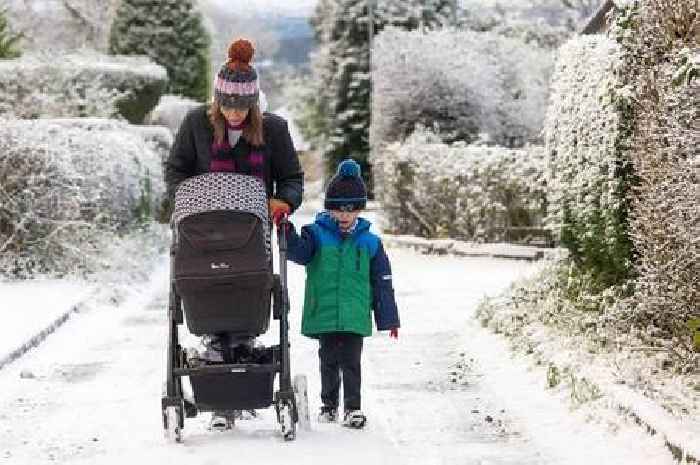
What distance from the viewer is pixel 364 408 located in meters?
7.42

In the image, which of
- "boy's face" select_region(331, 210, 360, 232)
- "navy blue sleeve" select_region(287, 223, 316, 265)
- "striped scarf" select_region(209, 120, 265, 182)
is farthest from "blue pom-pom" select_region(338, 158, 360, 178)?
"striped scarf" select_region(209, 120, 265, 182)

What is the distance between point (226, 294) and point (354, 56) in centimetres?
3420


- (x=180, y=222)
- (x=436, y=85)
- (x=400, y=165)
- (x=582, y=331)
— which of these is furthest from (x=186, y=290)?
(x=436, y=85)

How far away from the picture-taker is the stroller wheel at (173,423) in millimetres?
6375

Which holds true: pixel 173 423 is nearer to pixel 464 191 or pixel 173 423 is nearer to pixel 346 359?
pixel 346 359

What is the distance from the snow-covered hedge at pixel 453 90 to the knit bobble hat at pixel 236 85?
24.2 meters

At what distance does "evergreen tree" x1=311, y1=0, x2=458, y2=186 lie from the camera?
126 ft

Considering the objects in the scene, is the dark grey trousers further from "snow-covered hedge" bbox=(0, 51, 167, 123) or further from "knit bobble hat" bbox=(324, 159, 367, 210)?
"snow-covered hedge" bbox=(0, 51, 167, 123)

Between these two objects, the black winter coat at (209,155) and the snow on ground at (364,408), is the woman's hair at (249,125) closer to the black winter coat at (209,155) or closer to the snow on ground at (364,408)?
the black winter coat at (209,155)

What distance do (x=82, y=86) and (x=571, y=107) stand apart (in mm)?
13471

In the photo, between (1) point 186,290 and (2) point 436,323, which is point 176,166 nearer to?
(1) point 186,290

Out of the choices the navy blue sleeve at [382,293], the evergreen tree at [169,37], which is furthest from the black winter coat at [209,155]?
the evergreen tree at [169,37]

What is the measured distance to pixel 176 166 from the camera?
6578 millimetres

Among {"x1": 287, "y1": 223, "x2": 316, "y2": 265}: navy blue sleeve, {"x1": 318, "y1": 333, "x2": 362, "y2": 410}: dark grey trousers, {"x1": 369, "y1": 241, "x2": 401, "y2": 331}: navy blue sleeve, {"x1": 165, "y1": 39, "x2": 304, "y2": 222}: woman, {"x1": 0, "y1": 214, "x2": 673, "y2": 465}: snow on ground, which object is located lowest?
{"x1": 0, "y1": 214, "x2": 673, "y2": 465}: snow on ground
